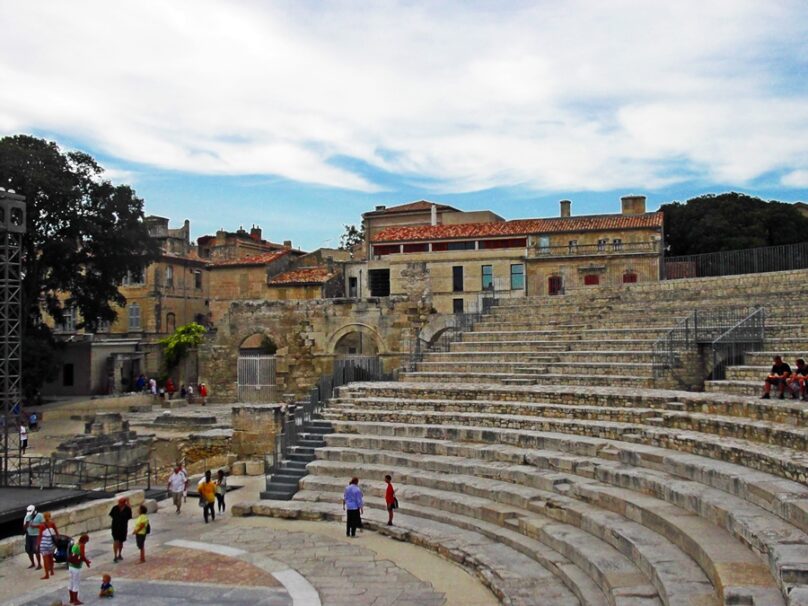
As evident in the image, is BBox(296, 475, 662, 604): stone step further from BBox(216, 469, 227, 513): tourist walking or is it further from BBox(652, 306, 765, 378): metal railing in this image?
BBox(652, 306, 765, 378): metal railing

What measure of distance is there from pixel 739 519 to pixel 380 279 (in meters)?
31.9

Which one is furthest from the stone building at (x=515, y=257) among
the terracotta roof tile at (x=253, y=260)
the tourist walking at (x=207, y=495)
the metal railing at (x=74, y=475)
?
the tourist walking at (x=207, y=495)

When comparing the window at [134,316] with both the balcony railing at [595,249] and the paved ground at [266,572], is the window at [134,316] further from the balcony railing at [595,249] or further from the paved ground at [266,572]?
the paved ground at [266,572]

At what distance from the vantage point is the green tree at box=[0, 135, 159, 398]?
30188 mm

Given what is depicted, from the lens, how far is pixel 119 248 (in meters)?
33.5

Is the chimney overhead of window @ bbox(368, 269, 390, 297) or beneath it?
overhead

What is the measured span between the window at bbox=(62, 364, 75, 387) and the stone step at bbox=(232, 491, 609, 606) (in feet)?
87.7

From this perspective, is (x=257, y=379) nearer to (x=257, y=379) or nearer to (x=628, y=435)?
(x=257, y=379)

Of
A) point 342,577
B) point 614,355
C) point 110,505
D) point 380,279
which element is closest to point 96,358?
point 380,279

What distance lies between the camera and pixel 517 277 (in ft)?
119

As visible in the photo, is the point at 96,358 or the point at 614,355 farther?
the point at 96,358

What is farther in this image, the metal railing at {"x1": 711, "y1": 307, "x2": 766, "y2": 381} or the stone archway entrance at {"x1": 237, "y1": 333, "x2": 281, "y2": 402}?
the stone archway entrance at {"x1": 237, "y1": 333, "x2": 281, "y2": 402}

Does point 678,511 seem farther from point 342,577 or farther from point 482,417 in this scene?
point 482,417

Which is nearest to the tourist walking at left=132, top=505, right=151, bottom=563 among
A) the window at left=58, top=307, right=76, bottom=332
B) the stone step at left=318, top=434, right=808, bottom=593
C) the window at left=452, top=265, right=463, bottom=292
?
the stone step at left=318, top=434, right=808, bottom=593
